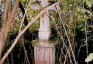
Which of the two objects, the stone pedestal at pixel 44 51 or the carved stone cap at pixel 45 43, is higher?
the carved stone cap at pixel 45 43

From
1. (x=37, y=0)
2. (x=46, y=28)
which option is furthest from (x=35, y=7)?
(x=46, y=28)

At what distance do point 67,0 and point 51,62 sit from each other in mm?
843

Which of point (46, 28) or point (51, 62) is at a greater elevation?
point (46, 28)

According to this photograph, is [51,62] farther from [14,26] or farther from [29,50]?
[14,26]

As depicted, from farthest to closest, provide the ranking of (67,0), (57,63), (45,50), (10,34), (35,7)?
(10,34)
(57,63)
(67,0)
(45,50)
(35,7)

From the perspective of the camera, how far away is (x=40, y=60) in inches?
92.1

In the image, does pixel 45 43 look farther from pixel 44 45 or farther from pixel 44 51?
pixel 44 51

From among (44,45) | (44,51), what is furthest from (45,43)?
(44,51)

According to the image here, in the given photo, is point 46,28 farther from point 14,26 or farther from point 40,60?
point 14,26

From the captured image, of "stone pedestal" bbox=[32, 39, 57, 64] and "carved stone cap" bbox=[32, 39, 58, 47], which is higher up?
"carved stone cap" bbox=[32, 39, 58, 47]

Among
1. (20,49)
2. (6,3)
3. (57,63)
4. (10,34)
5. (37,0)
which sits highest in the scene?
(37,0)

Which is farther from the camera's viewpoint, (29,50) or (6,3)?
(29,50)

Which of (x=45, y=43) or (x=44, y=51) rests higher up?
(x=45, y=43)

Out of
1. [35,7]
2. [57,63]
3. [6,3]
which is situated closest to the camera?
[6,3]
